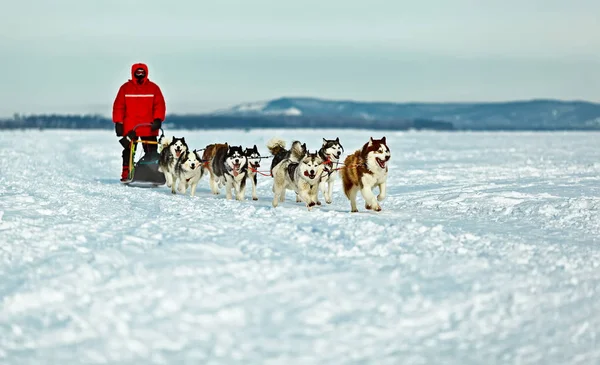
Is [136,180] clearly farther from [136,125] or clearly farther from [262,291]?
[262,291]

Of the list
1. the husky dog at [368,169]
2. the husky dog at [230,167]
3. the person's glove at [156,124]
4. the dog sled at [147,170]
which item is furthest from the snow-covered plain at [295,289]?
the person's glove at [156,124]

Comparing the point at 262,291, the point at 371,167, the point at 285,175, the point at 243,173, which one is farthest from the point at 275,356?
the point at 243,173

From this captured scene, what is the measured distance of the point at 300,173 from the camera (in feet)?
28.1

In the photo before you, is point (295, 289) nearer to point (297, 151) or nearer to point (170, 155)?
point (297, 151)

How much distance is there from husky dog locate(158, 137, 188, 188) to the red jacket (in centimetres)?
93

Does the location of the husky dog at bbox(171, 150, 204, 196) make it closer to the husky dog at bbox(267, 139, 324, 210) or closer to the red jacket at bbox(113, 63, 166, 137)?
the husky dog at bbox(267, 139, 324, 210)

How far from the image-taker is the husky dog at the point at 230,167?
31.4 feet

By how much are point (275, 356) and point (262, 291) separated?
0.88m

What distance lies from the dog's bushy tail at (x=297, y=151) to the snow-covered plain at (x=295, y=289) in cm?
99

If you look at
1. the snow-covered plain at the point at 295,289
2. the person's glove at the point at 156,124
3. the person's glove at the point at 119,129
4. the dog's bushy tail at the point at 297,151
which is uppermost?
the person's glove at the point at 156,124

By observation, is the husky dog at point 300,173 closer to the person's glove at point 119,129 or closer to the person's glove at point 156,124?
the person's glove at point 156,124

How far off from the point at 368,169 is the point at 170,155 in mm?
3986

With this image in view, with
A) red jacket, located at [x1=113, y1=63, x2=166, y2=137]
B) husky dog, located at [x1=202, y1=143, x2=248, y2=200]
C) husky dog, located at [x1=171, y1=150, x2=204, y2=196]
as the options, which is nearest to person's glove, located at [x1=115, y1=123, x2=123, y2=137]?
red jacket, located at [x1=113, y1=63, x2=166, y2=137]

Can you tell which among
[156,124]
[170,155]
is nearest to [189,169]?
[170,155]
